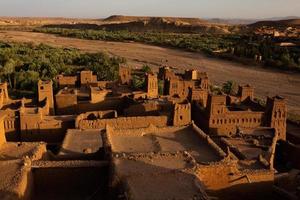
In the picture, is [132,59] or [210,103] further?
[132,59]

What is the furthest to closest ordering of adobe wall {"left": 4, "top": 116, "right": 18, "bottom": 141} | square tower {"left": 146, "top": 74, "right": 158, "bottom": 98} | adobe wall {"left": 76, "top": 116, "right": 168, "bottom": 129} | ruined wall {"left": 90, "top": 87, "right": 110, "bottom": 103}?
1. square tower {"left": 146, "top": 74, "right": 158, "bottom": 98}
2. ruined wall {"left": 90, "top": 87, "right": 110, "bottom": 103}
3. adobe wall {"left": 4, "top": 116, "right": 18, "bottom": 141}
4. adobe wall {"left": 76, "top": 116, "right": 168, "bottom": 129}

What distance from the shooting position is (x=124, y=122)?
57.9 feet

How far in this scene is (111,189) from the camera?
10.9 meters

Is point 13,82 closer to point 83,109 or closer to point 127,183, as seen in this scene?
point 83,109

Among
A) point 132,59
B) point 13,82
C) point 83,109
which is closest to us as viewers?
point 83,109

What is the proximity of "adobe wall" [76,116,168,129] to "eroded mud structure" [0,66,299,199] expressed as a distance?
0.13 ft

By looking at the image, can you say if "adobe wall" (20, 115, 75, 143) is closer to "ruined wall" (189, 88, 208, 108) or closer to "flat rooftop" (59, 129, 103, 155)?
"flat rooftop" (59, 129, 103, 155)

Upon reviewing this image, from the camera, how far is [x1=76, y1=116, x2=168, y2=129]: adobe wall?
57.0 ft

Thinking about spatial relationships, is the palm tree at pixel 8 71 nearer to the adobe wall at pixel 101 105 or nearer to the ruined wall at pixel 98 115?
the adobe wall at pixel 101 105

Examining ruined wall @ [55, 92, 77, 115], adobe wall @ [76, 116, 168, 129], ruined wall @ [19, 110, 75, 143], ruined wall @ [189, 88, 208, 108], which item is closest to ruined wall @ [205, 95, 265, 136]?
adobe wall @ [76, 116, 168, 129]

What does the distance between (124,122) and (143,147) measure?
2789 millimetres

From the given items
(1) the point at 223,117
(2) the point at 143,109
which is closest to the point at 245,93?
(1) the point at 223,117

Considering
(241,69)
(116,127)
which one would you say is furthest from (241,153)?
(241,69)

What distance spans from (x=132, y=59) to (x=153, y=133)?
4340cm
